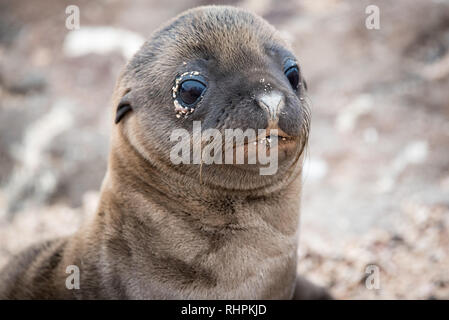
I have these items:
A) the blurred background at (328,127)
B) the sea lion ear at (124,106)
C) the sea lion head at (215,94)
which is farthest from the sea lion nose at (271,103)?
the blurred background at (328,127)

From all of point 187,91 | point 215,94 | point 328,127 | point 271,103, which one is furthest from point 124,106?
point 328,127

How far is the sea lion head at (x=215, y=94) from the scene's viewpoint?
2.72 metres

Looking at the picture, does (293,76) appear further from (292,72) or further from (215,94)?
(215,94)

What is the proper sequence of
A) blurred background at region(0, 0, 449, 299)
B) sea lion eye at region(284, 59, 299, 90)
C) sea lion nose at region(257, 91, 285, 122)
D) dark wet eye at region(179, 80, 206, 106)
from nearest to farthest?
1. sea lion nose at region(257, 91, 285, 122)
2. dark wet eye at region(179, 80, 206, 106)
3. sea lion eye at region(284, 59, 299, 90)
4. blurred background at region(0, 0, 449, 299)

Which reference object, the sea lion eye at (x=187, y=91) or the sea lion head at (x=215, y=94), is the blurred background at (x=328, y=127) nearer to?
the sea lion head at (x=215, y=94)

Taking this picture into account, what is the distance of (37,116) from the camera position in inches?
296

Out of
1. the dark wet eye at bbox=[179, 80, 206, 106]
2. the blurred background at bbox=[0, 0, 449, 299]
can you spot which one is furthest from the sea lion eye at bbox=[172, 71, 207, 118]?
the blurred background at bbox=[0, 0, 449, 299]

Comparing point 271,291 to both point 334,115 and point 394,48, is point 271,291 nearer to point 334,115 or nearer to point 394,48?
point 334,115

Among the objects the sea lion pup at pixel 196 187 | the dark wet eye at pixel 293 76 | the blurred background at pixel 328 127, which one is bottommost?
the sea lion pup at pixel 196 187

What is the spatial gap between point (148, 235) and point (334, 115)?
435 cm

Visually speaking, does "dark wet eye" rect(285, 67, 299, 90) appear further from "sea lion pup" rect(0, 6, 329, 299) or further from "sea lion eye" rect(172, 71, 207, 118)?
"sea lion eye" rect(172, 71, 207, 118)

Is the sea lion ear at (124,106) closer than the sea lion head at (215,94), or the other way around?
the sea lion head at (215,94)

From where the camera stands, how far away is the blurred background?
16.1ft

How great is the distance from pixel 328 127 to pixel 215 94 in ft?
13.5
